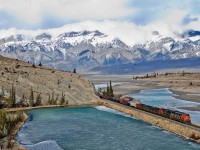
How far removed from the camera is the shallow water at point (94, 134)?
85.1m

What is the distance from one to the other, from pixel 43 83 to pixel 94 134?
85285 millimetres

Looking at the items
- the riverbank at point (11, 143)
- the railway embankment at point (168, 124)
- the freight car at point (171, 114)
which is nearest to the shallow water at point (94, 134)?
the riverbank at point (11, 143)

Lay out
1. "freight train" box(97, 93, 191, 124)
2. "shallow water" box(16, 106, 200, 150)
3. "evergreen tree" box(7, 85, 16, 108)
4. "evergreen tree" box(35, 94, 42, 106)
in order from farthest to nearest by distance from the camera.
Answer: "evergreen tree" box(35, 94, 42, 106) < "evergreen tree" box(7, 85, 16, 108) < "freight train" box(97, 93, 191, 124) < "shallow water" box(16, 106, 200, 150)

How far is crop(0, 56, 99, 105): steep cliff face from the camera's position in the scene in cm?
16888

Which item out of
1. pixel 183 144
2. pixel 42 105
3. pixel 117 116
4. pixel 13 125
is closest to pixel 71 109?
pixel 42 105

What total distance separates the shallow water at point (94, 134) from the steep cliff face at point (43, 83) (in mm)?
33983

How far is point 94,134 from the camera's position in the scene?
98562 millimetres

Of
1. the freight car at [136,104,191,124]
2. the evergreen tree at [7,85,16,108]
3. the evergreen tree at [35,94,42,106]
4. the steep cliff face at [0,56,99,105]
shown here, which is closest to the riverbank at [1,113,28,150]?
the freight car at [136,104,191,124]

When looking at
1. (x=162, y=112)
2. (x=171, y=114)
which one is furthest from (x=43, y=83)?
(x=171, y=114)

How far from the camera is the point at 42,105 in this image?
16262cm

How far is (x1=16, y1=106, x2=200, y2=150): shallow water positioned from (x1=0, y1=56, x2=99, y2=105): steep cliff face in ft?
111

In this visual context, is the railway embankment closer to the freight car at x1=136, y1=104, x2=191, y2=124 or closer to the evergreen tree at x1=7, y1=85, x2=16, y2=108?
the freight car at x1=136, y1=104, x2=191, y2=124

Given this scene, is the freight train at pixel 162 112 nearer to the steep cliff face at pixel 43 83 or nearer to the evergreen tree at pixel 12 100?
the steep cliff face at pixel 43 83

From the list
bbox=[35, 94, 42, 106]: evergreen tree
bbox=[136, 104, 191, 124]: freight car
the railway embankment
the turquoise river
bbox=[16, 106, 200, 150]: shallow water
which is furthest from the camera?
bbox=[35, 94, 42, 106]: evergreen tree
